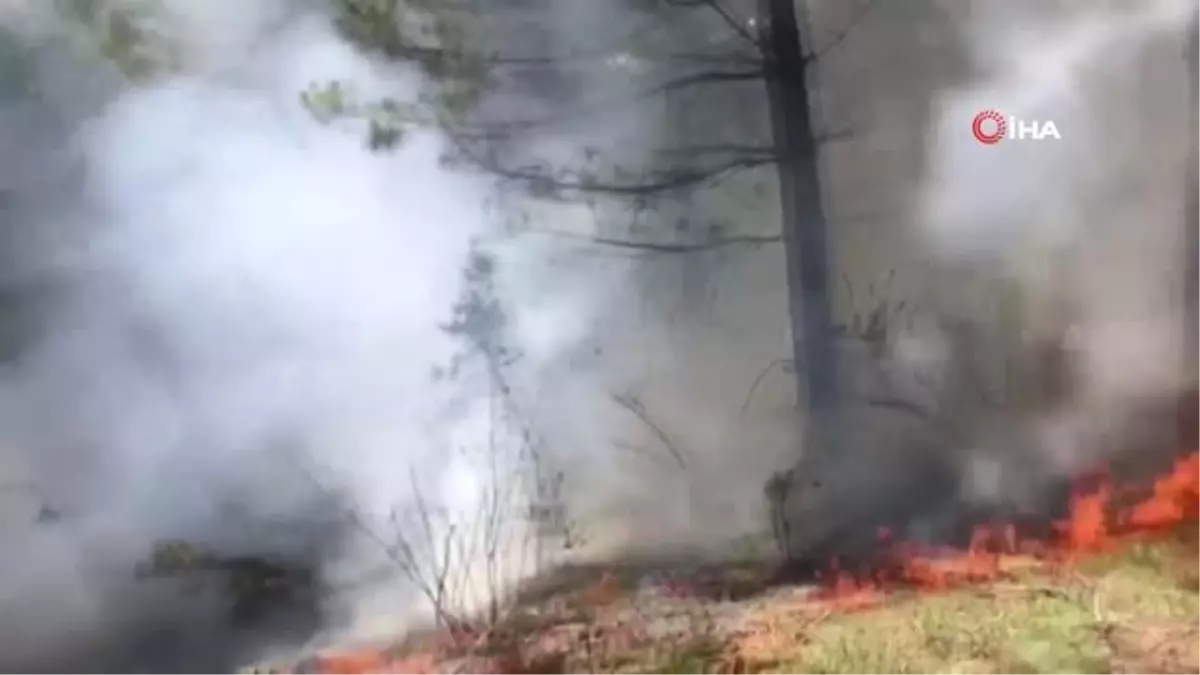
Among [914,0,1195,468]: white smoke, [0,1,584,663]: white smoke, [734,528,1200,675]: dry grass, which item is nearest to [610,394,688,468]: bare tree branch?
[0,1,584,663]: white smoke

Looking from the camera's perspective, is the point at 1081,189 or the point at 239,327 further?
the point at 1081,189

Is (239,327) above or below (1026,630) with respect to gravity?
above

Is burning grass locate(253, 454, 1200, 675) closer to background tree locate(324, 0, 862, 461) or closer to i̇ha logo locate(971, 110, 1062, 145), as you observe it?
background tree locate(324, 0, 862, 461)

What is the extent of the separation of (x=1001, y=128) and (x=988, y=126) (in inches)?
0.5

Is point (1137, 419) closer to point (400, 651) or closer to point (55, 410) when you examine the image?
point (400, 651)

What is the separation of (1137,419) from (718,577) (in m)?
0.47

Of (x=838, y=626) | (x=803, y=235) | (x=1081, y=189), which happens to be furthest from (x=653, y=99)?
(x=838, y=626)

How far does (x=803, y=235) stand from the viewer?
1218 millimetres

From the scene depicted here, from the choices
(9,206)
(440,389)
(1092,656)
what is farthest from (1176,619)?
(9,206)

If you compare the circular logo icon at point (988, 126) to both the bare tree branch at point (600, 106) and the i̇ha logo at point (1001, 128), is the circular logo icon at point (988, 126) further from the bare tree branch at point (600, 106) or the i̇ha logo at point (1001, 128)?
the bare tree branch at point (600, 106)

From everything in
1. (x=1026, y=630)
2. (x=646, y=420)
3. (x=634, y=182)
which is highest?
(x=634, y=182)

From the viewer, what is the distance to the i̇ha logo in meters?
1.23

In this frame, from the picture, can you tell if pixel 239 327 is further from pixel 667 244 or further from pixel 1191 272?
pixel 1191 272

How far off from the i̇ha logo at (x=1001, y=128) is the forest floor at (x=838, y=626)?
43 cm
